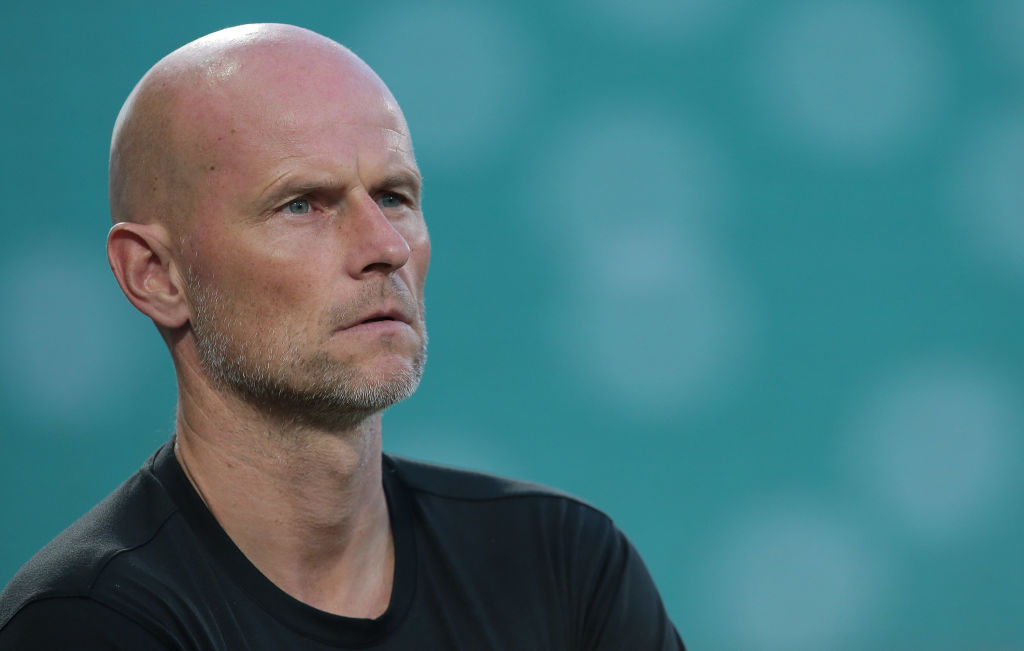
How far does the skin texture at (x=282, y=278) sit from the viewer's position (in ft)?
3.17

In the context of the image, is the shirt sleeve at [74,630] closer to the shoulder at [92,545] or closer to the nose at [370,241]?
the shoulder at [92,545]

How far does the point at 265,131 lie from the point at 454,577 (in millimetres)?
451

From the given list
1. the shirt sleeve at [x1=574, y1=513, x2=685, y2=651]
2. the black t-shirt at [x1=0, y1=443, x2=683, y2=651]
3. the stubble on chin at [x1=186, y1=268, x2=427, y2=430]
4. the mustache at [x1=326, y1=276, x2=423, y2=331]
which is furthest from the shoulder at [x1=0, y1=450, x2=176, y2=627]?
the shirt sleeve at [x1=574, y1=513, x2=685, y2=651]

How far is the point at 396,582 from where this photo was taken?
1.01 metres

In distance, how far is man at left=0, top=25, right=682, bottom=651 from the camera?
0.95m

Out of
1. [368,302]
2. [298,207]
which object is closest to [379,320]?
[368,302]

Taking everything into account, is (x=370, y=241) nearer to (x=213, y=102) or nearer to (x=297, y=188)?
(x=297, y=188)

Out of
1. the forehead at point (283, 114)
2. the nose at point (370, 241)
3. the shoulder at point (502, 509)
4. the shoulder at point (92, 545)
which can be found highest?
the forehead at point (283, 114)

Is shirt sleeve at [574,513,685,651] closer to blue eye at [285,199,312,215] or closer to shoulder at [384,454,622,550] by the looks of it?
shoulder at [384,454,622,550]

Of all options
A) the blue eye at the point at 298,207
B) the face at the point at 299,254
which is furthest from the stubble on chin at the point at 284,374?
the blue eye at the point at 298,207

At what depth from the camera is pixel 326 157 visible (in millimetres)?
973

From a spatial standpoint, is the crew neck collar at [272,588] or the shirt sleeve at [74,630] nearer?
the shirt sleeve at [74,630]

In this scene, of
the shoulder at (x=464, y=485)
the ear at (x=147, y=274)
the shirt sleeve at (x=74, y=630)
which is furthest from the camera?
the shoulder at (x=464, y=485)

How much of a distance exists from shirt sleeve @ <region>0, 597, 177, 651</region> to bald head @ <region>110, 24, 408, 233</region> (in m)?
0.35
